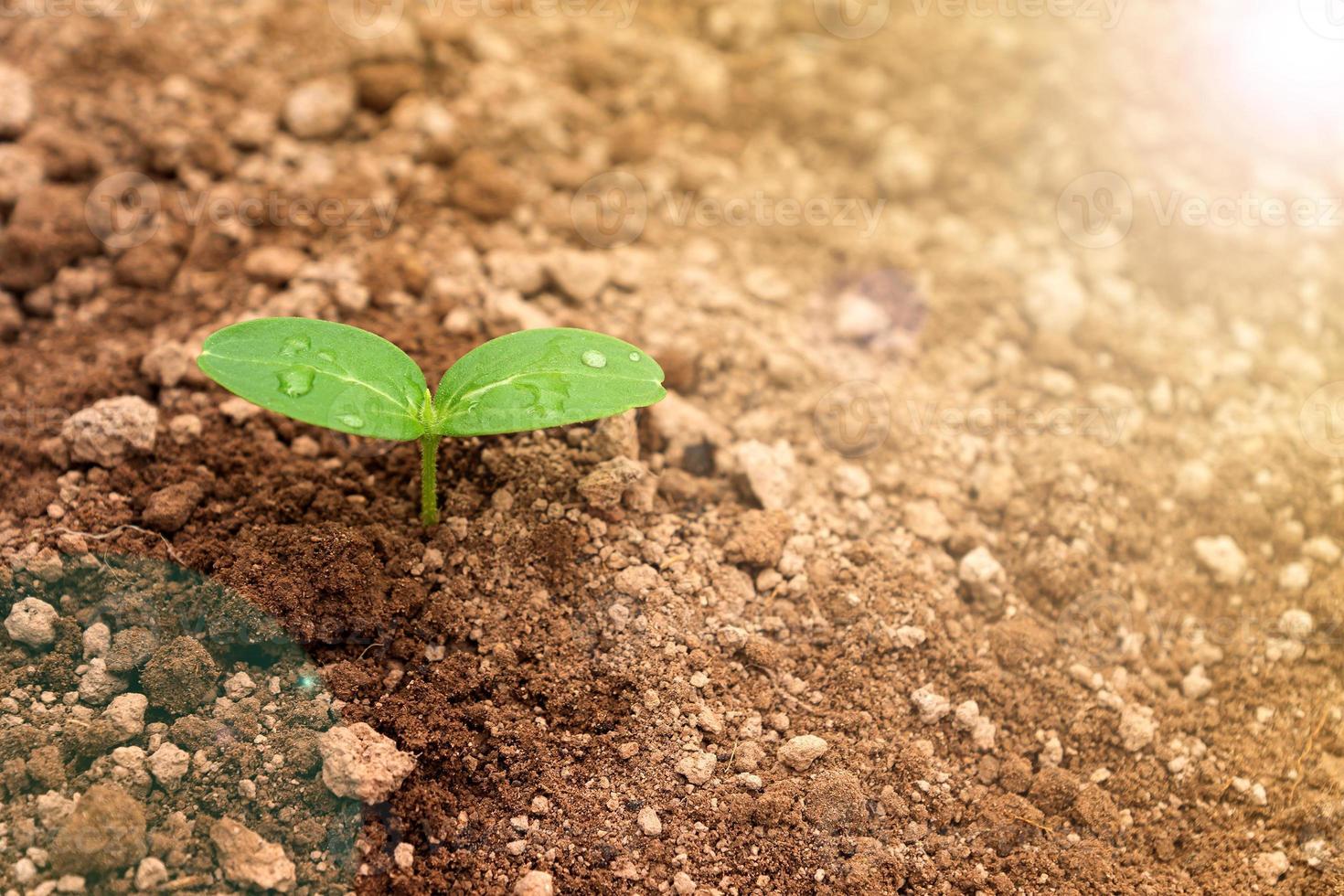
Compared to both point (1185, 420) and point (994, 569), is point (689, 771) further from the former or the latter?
point (1185, 420)

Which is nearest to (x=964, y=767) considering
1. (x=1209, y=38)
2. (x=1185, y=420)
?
(x=1185, y=420)
